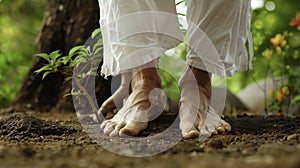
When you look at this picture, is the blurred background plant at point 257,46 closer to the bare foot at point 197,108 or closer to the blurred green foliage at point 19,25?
the blurred green foliage at point 19,25

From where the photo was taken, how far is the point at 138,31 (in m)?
1.59

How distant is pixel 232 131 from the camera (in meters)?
1.67

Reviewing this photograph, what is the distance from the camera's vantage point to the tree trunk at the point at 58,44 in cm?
254

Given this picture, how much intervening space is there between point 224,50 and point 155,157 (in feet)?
2.44

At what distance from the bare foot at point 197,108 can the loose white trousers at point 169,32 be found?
0.07 meters

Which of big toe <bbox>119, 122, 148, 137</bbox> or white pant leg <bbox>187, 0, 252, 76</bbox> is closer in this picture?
big toe <bbox>119, 122, 148, 137</bbox>

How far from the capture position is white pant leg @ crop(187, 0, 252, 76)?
1.68m

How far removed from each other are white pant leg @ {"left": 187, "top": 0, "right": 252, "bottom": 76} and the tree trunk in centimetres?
92

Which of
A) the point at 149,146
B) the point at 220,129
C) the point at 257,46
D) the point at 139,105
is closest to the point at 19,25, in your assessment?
the point at 257,46

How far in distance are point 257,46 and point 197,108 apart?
3.53 ft

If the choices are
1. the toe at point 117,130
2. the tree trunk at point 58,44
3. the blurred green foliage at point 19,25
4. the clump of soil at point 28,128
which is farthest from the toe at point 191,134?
the blurred green foliage at point 19,25

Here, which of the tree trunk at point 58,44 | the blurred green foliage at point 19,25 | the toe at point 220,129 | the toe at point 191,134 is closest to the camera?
the toe at point 191,134

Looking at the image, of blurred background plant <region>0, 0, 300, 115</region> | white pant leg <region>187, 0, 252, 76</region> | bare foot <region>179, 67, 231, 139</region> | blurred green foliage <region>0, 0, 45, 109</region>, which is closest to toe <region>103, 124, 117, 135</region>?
bare foot <region>179, 67, 231, 139</region>

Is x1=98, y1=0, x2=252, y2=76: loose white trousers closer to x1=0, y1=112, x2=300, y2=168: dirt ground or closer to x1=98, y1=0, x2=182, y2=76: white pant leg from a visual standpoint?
x1=98, y1=0, x2=182, y2=76: white pant leg
